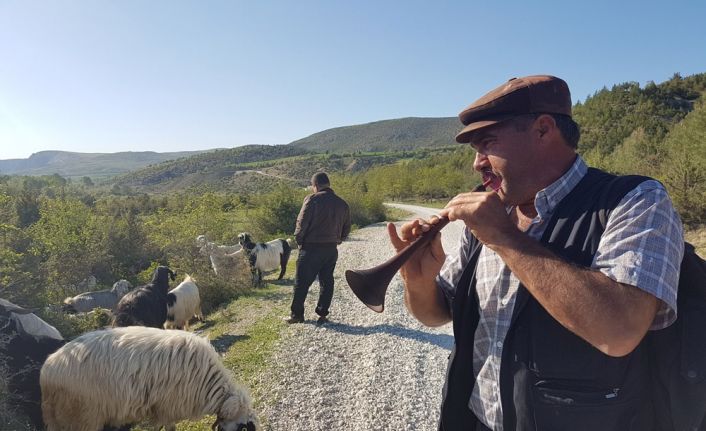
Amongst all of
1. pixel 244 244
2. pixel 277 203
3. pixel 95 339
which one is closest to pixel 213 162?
pixel 277 203

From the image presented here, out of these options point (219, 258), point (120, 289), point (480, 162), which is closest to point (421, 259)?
point (480, 162)

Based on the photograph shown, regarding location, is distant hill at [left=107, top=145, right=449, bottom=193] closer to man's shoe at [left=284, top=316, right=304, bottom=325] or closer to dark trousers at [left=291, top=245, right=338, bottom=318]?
man's shoe at [left=284, top=316, right=304, bottom=325]

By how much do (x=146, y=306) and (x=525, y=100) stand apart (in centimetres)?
710

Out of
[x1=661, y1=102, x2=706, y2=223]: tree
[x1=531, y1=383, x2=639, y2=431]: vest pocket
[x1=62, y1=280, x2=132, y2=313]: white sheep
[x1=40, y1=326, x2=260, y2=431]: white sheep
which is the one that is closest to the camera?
[x1=531, y1=383, x2=639, y2=431]: vest pocket

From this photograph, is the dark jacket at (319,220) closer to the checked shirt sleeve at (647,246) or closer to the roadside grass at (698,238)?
the checked shirt sleeve at (647,246)

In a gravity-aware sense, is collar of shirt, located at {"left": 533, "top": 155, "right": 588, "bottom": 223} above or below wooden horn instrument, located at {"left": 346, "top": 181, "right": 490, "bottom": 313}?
above

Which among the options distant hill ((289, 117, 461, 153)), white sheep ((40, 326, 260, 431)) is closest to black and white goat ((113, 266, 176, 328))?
white sheep ((40, 326, 260, 431))

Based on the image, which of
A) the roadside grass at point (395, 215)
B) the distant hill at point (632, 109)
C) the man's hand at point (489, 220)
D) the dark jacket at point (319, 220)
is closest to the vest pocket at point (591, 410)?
the man's hand at point (489, 220)

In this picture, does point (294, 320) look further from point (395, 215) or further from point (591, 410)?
point (395, 215)

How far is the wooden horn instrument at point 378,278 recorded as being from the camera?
186cm

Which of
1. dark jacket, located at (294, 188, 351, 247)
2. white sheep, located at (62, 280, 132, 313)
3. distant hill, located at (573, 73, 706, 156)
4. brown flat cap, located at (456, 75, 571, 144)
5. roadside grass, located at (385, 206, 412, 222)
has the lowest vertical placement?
roadside grass, located at (385, 206, 412, 222)

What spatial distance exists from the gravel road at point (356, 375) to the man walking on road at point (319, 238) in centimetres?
62

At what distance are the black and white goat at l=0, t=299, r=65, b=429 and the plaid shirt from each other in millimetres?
3854

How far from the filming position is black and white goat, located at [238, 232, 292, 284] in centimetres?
1209
